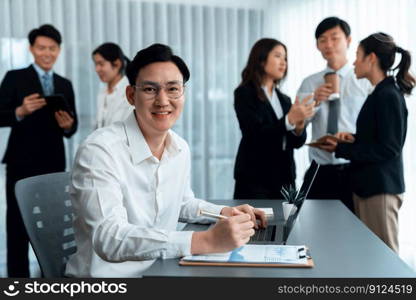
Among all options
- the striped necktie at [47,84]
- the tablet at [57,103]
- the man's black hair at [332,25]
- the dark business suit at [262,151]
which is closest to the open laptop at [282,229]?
the dark business suit at [262,151]

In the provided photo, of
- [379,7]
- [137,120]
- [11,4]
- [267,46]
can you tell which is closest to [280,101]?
[267,46]

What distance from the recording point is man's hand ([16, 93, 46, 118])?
3.21 m

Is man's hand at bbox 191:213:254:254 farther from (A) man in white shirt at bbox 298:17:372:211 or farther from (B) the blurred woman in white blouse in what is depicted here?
(B) the blurred woman in white blouse

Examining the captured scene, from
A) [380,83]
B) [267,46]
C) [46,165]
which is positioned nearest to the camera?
[380,83]

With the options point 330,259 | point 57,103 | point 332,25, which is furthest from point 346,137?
point 57,103

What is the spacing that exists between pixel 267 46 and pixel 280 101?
34 centimetres

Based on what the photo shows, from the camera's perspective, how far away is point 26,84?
3453 mm

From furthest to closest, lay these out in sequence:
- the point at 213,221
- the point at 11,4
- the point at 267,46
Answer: the point at 11,4
the point at 267,46
the point at 213,221

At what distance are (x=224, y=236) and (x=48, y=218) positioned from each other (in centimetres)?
73

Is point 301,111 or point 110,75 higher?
point 110,75

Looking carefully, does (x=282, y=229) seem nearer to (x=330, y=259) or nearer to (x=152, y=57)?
(x=330, y=259)

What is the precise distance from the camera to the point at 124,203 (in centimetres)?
165

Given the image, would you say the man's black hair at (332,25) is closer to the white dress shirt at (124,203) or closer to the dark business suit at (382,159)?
the dark business suit at (382,159)

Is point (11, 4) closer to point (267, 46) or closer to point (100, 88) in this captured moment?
point (100, 88)
